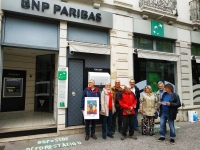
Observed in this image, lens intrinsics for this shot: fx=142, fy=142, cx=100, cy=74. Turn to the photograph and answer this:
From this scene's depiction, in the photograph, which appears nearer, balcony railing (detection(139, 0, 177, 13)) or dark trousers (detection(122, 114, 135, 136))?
dark trousers (detection(122, 114, 135, 136))

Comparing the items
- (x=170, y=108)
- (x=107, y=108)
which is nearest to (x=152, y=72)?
(x=170, y=108)

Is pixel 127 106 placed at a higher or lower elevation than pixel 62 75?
lower

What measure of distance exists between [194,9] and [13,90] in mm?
11380

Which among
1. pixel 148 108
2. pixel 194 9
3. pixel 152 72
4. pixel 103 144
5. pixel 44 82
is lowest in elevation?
pixel 103 144

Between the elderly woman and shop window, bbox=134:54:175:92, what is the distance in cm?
174

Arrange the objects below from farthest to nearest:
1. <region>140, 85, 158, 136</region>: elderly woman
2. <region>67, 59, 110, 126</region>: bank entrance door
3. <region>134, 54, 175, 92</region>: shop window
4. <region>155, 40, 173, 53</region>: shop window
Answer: <region>155, 40, 173, 53</region>: shop window, <region>134, 54, 175, 92</region>: shop window, <region>67, 59, 110, 126</region>: bank entrance door, <region>140, 85, 158, 136</region>: elderly woman

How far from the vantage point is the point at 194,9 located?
8.34 meters

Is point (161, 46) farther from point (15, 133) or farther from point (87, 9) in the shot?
point (15, 133)

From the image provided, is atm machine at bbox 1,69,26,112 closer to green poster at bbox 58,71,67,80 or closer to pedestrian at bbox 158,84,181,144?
green poster at bbox 58,71,67,80

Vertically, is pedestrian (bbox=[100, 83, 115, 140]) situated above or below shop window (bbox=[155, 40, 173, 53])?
below

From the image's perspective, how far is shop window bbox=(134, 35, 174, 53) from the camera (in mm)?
6895

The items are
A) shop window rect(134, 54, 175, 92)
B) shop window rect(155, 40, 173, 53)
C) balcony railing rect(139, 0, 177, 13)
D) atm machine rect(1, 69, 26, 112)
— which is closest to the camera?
shop window rect(134, 54, 175, 92)

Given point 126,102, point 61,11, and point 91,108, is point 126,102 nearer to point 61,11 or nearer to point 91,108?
point 91,108

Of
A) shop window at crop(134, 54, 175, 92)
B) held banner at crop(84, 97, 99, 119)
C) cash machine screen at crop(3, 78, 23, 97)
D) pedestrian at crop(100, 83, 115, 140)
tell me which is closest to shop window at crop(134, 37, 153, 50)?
shop window at crop(134, 54, 175, 92)
